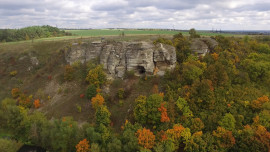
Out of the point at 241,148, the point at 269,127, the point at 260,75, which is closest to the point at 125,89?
the point at 241,148

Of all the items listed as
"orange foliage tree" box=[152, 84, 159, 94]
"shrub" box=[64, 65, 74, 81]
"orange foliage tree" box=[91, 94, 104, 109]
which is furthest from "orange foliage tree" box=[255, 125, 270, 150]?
"shrub" box=[64, 65, 74, 81]

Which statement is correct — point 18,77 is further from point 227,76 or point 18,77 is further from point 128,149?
point 227,76

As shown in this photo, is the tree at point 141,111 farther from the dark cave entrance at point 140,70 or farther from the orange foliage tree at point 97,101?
the dark cave entrance at point 140,70

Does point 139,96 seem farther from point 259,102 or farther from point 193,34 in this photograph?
point 193,34

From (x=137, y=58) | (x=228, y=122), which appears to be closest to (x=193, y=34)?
(x=137, y=58)

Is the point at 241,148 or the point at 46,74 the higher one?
the point at 46,74

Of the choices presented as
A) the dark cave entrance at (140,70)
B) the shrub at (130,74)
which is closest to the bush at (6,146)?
the shrub at (130,74)

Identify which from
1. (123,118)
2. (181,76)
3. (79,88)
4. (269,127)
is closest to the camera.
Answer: (269,127)
